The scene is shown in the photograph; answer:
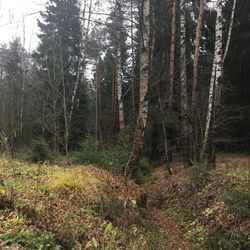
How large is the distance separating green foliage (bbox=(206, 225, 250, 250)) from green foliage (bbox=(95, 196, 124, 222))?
1.88m

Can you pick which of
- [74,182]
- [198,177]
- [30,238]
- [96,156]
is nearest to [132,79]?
[96,156]

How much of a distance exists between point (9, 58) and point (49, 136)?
37.9ft

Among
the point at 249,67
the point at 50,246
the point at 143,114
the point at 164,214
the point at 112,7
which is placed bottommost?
the point at 164,214

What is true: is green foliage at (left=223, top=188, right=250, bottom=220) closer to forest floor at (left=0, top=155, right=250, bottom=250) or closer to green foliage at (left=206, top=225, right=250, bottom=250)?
forest floor at (left=0, top=155, right=250, bottom=250)

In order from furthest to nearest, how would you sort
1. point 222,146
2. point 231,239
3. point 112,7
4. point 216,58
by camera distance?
point 222,146
point 112,7
point 216,58
point 231,239

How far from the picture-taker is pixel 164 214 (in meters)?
9.96

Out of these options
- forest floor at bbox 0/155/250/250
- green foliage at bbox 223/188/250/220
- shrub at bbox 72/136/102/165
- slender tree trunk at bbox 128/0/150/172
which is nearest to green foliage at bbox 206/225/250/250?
forest floor at bbox 0/155/250/250

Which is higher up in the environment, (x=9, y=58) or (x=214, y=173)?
(x=9, y=58)

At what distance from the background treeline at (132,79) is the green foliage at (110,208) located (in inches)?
252

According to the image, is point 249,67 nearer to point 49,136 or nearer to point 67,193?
point 49,136

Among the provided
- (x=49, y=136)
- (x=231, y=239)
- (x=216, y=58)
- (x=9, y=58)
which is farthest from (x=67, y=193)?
(x=9, y=58)

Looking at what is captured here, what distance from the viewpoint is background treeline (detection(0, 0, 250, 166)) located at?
17312 millimetres

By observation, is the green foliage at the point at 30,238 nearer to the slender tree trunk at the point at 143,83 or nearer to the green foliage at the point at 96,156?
the slender tree trunk at the point at 143,83

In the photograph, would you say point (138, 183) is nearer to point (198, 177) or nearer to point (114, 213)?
point (198, 177)
